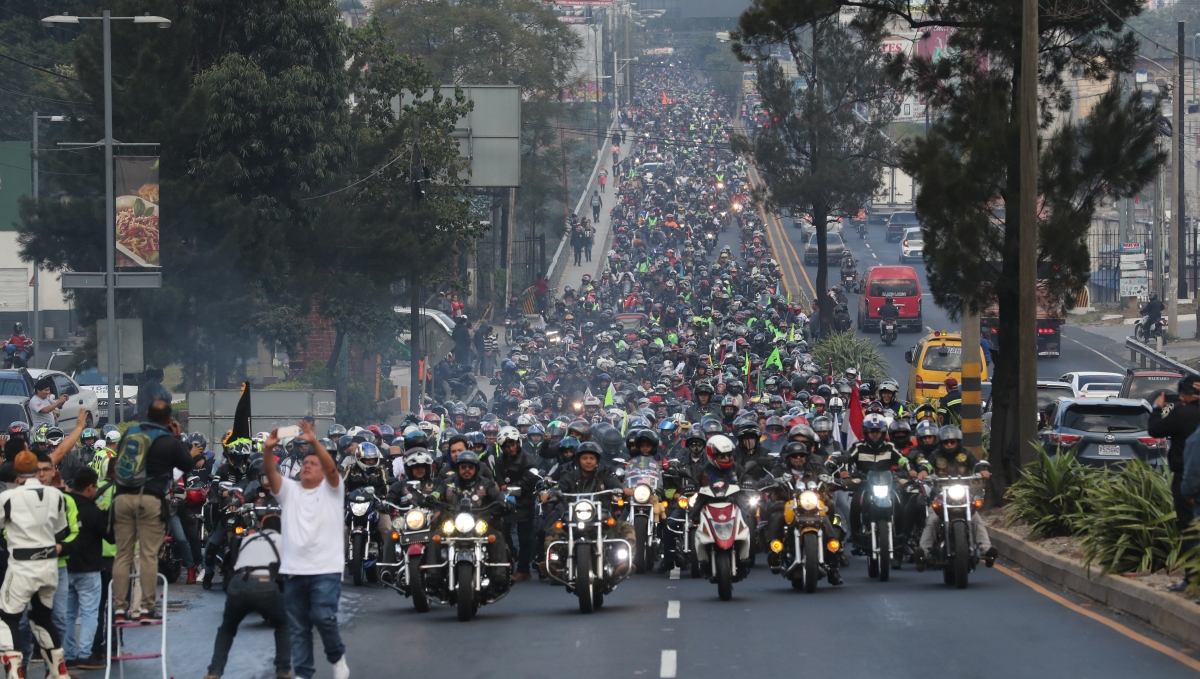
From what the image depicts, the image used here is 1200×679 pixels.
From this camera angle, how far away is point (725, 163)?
10075 centimetres

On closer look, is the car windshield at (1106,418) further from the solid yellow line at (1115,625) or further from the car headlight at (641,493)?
the car headlight at (641,493)

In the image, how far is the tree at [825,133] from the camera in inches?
1935

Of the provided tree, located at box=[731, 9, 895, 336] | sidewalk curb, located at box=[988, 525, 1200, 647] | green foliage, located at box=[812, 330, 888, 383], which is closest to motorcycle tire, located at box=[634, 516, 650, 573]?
sidewalk curb, located at box=[988, 525, 1200, 647]

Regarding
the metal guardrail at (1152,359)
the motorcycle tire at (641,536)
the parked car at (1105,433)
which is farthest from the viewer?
the metal guardrail at (1152,359)

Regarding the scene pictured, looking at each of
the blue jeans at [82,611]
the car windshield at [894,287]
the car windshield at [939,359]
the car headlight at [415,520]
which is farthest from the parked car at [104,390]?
the blue jeans at [82,611]

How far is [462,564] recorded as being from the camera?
1496 centimetres

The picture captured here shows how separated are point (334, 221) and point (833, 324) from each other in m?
17.4

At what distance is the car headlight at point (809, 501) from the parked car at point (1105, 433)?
7.87m

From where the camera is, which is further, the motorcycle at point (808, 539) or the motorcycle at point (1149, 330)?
the motorcycle at point (1149, 330)

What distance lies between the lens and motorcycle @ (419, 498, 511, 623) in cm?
1500

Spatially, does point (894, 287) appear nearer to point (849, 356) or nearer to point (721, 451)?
point (849, 356)

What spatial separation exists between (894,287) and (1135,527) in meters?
38.1

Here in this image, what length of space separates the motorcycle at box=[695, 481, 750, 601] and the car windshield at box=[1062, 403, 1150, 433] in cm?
912

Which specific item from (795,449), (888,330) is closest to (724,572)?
(795,449)
